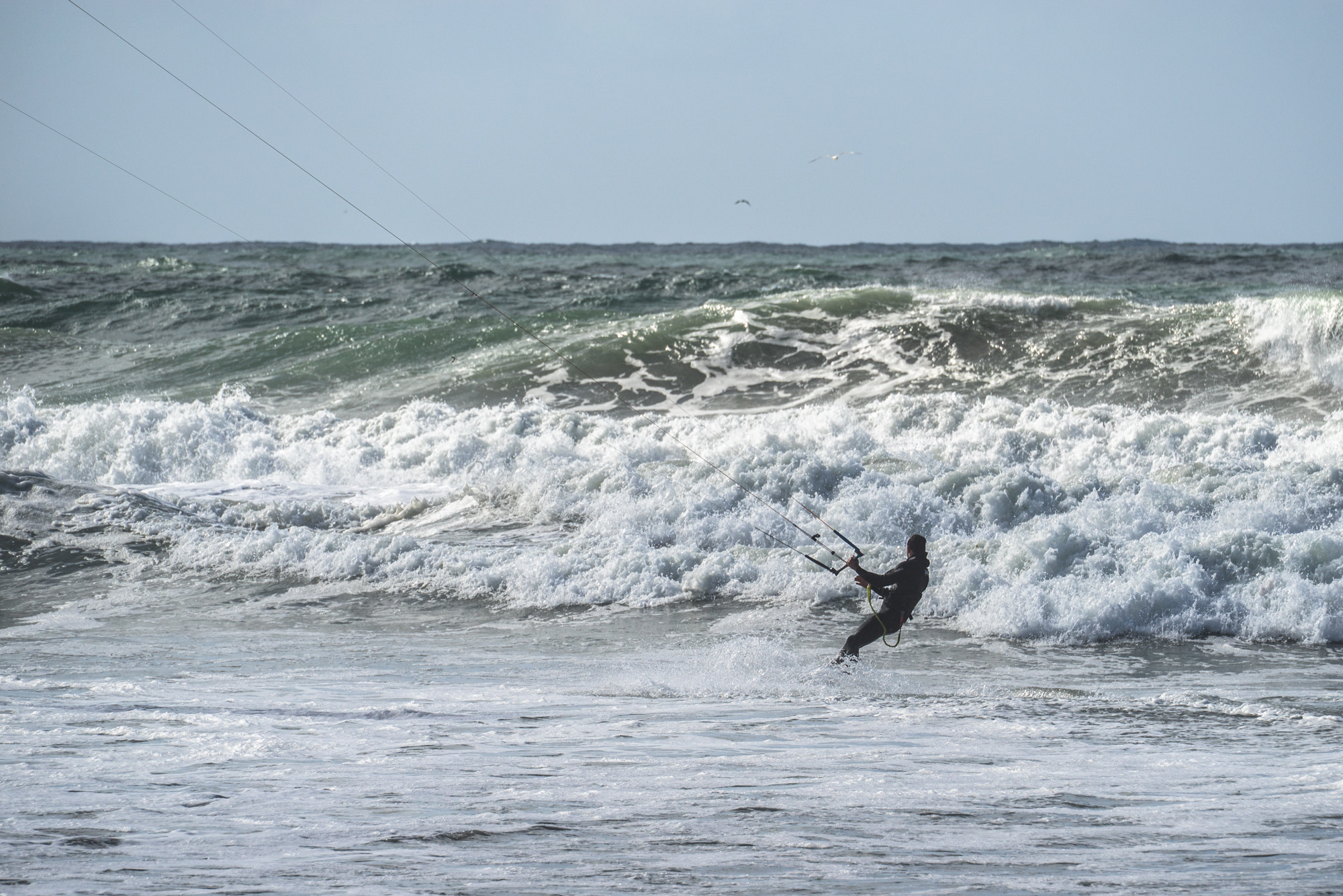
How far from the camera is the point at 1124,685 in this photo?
729 centimetres

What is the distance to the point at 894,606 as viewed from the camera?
25.6 feet

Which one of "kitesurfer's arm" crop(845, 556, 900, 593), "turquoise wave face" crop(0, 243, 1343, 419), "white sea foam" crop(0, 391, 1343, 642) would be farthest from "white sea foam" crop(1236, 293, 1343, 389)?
"kitesurfer's arm" crop(845, 556, 900, 593)

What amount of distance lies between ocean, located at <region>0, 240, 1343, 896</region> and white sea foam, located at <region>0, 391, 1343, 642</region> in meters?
0.05

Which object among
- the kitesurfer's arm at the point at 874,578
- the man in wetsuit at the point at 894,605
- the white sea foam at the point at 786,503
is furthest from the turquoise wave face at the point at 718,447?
the kitesurfer's arm at the point at 874,578

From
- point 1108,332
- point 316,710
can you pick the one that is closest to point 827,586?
point 316,710

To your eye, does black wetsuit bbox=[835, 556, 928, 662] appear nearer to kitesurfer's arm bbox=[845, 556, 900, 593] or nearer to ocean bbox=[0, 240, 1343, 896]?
kitesurfer's arm bbox=[845, 556, 900, 593]

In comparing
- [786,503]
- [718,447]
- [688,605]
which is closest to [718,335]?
[718,447]

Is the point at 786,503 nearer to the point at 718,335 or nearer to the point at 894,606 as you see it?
the point at 894,606

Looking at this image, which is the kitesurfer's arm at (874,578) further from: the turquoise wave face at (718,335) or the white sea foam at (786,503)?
the turquoise wave face at (718,335)

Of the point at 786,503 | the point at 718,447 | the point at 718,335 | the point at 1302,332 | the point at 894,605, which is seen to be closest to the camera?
the point at 894,605

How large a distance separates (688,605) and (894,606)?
250 centimetres

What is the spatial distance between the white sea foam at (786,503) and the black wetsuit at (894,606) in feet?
4.46

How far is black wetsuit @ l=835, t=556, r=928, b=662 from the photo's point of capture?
7.76 meters

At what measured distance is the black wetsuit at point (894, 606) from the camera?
25.5ft
